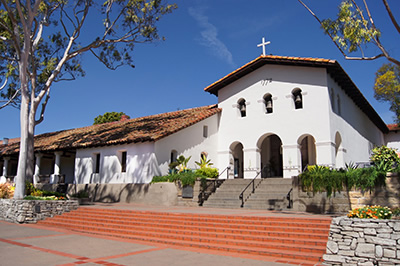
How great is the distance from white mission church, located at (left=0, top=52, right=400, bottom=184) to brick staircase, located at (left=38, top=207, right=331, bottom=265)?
6.49 meters

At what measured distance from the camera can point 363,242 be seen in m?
7.12

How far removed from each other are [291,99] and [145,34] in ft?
31.6

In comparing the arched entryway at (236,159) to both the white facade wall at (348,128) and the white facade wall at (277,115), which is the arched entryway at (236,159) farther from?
the white facade wall at (348,128)

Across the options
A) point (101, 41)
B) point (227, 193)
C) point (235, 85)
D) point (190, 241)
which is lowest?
point (190, 241)

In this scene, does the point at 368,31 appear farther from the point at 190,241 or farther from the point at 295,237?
the point at 190,241

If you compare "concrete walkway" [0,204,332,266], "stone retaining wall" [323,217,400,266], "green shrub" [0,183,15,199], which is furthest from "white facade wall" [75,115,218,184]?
"stone retaining wall" [323,217,400,266]

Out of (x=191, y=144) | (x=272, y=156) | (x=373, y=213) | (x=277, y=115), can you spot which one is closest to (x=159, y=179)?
(x=191, y=144)

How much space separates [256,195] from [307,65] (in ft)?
28.0

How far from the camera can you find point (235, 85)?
22.5 m

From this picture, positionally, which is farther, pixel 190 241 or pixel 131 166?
pixel 131 166

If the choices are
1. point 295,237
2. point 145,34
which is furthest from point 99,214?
point 145,34

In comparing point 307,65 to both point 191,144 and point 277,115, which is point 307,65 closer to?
point 277,115

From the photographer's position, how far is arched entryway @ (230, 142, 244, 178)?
74.0 ft

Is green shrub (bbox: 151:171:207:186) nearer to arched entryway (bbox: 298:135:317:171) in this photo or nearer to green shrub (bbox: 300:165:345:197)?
green shrub (bbox: 300:165:345:197)
